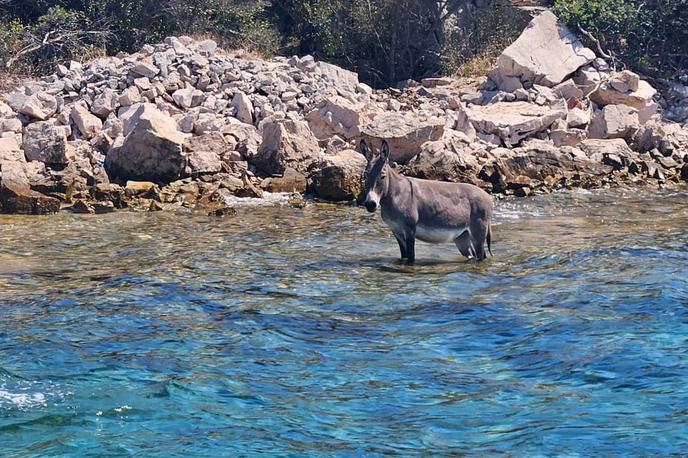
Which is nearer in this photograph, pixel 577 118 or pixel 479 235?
pixel 479 235

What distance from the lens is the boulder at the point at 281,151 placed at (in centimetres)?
2172

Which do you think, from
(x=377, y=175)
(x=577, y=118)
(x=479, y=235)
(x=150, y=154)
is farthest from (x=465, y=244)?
(x=577, y=118)

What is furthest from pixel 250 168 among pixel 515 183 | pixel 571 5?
pixel 571 5

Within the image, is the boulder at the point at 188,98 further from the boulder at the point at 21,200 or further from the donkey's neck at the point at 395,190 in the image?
the donkey's neck at the point at 395,190

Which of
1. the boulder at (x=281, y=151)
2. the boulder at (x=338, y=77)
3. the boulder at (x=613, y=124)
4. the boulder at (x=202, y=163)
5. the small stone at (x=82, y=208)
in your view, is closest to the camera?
the small stone at (x=82, y=208)

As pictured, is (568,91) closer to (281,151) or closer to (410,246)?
(281,151)

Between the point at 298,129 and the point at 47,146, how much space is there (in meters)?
5.28

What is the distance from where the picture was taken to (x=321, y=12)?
1305 inches

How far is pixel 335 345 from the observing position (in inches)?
387

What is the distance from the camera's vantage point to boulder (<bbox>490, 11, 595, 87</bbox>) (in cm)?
2830

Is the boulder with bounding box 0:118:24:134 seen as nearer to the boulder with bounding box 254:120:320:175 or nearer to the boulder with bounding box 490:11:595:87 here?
the boulder with bounding box 254:120:320:175

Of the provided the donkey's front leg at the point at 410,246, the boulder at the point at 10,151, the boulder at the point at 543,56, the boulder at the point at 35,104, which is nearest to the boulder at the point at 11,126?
the boulder at the point at 35,104

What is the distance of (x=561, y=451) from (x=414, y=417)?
1.21m

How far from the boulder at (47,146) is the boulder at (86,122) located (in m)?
1.70
